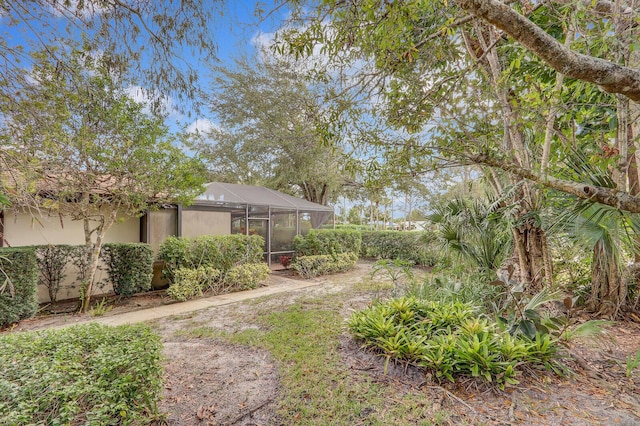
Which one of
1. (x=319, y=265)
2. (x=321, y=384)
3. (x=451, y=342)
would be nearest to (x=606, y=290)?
(x=451, y=342)

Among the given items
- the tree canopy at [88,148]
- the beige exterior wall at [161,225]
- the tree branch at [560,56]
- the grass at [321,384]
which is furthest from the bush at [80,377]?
the beige exterior wall at [161,225]

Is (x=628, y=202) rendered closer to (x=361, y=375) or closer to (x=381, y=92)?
(x=361, y=375)

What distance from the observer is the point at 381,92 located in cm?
429

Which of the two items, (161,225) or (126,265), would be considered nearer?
(126,265)

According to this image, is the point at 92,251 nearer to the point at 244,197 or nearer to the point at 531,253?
the point at 244,197

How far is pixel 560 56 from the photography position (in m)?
1.65

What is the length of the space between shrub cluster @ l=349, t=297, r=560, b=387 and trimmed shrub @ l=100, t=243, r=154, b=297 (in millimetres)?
4779

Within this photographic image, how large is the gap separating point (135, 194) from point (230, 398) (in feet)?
15.2

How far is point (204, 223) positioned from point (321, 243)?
3.77 m

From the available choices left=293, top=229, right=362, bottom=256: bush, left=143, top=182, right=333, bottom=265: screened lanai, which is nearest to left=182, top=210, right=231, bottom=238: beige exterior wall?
left=143, top=182, right=333, bottom=265: screened lanai

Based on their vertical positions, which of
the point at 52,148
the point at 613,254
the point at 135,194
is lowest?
the point at 613,254

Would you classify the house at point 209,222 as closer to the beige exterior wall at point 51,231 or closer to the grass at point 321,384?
the beige exterior wall at point 51,231

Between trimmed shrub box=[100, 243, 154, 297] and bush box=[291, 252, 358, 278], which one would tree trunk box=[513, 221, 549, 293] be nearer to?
bush box=[291, 252, 358, 278]

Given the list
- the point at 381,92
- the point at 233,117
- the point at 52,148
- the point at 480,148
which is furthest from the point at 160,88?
the point at 233,117
